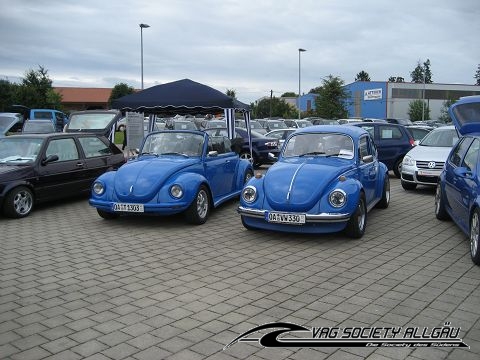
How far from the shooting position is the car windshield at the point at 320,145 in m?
7.82

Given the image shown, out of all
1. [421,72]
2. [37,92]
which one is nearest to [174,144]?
[37,92]

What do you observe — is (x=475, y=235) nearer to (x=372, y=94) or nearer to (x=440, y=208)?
(x=440, y=208)

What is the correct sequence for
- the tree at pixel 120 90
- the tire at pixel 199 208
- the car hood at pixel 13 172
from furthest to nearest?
1. the tree at pixel 120 90
2. the car hood at pixel 13 172
3. the tire at pixel 199 208

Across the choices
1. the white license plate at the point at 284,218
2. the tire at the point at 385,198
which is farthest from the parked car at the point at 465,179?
the white license plate at the point at 284,218

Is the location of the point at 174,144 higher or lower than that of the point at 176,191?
higher

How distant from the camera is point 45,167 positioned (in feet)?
30.2

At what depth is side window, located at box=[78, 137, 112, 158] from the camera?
1052cm

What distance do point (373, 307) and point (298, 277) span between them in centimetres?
107

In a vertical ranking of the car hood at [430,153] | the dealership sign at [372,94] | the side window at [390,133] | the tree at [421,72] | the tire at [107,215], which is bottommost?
the tire at [107,215]

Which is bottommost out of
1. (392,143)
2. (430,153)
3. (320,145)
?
(430,153)

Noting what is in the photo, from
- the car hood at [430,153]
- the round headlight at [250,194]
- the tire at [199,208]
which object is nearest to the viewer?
the round headlight at [250,194]

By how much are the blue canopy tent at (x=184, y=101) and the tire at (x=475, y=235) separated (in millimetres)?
6495

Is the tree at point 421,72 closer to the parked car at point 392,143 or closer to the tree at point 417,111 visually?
the tree at point 417,111

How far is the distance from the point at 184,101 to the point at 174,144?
9.49ft
